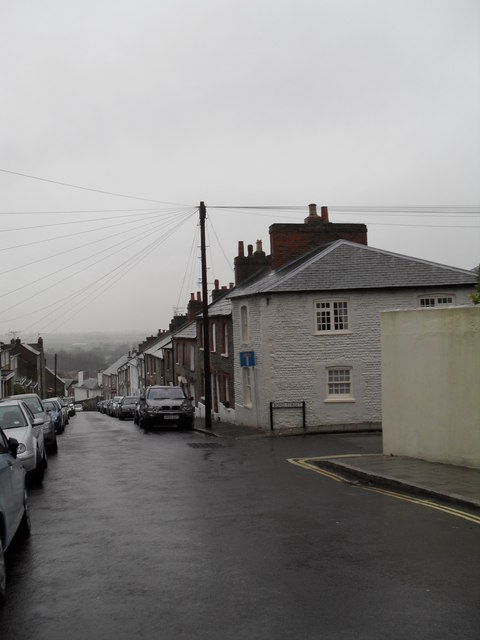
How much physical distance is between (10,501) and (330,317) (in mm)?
21469

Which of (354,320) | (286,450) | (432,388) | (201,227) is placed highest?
(201,227)

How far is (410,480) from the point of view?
1241 centimetres

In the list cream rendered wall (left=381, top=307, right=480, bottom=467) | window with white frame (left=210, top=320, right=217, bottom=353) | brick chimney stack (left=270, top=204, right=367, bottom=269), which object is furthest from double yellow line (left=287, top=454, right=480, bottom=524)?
window with white frame (left=210, top=320, right=217, bottom=353)

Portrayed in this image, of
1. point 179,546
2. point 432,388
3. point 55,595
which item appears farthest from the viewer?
point 432,388

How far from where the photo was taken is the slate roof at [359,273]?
27.7m

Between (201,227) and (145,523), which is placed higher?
(201,227)

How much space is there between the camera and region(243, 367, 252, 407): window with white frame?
99.8ft

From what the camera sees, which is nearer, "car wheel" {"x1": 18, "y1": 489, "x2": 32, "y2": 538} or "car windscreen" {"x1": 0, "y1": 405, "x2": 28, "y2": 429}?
"car wheel" {"x1": 18, "y1": 489, "x2": 32, "y2": 538}

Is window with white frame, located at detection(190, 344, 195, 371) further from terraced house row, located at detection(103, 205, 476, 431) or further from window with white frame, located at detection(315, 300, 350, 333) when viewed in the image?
window with white frame, located at detection(315, 300, 350, 333)

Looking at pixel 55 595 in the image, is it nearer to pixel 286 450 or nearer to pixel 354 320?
Result: pixel 286 450

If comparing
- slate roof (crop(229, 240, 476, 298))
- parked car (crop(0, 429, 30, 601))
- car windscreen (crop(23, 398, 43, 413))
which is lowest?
parked car (crop(0, 429, 30, 601))

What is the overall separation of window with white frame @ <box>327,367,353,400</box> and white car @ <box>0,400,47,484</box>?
48.9 feet

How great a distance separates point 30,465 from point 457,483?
24.6 ft

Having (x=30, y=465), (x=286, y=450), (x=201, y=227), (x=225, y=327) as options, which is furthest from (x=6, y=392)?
(x=30, y=465)
